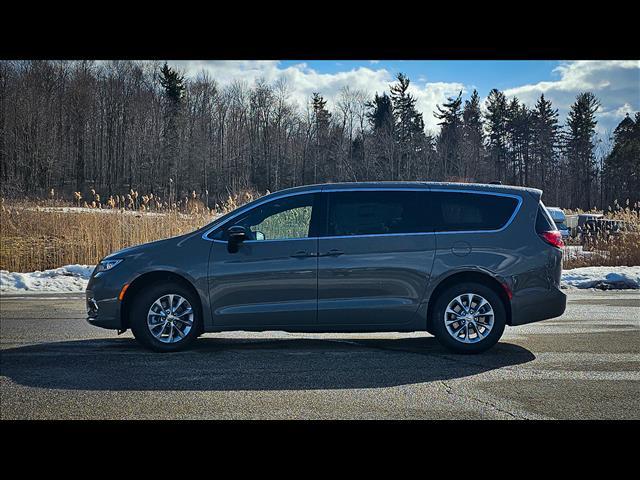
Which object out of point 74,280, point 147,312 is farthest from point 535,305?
point 74,280

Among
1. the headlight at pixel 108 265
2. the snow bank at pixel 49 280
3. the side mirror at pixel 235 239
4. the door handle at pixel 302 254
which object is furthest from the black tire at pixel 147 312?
the snow bank at pixel 49 280

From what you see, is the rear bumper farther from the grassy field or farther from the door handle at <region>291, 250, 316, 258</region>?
the grassy field

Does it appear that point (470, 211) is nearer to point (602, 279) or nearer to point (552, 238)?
point (552, 238)

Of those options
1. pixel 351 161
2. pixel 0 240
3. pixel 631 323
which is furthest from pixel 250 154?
pixel 631 323

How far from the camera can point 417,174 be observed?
142 feet

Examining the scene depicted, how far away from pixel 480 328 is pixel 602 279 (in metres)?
8.99

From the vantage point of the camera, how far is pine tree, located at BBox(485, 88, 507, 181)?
46.7 metres

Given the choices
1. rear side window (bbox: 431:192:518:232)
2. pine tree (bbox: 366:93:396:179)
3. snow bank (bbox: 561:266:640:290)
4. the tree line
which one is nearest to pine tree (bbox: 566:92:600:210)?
the tree line

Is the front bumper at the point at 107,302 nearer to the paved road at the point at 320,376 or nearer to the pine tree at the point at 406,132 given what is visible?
the paved road at the point at 320,376

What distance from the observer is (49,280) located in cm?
1520

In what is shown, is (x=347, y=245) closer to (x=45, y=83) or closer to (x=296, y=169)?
(x=296, y=169)

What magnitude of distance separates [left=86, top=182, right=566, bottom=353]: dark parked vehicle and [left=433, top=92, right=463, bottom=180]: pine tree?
34.3 meters

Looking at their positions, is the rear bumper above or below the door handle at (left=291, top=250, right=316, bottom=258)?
below

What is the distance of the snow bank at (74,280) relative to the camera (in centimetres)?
1476
